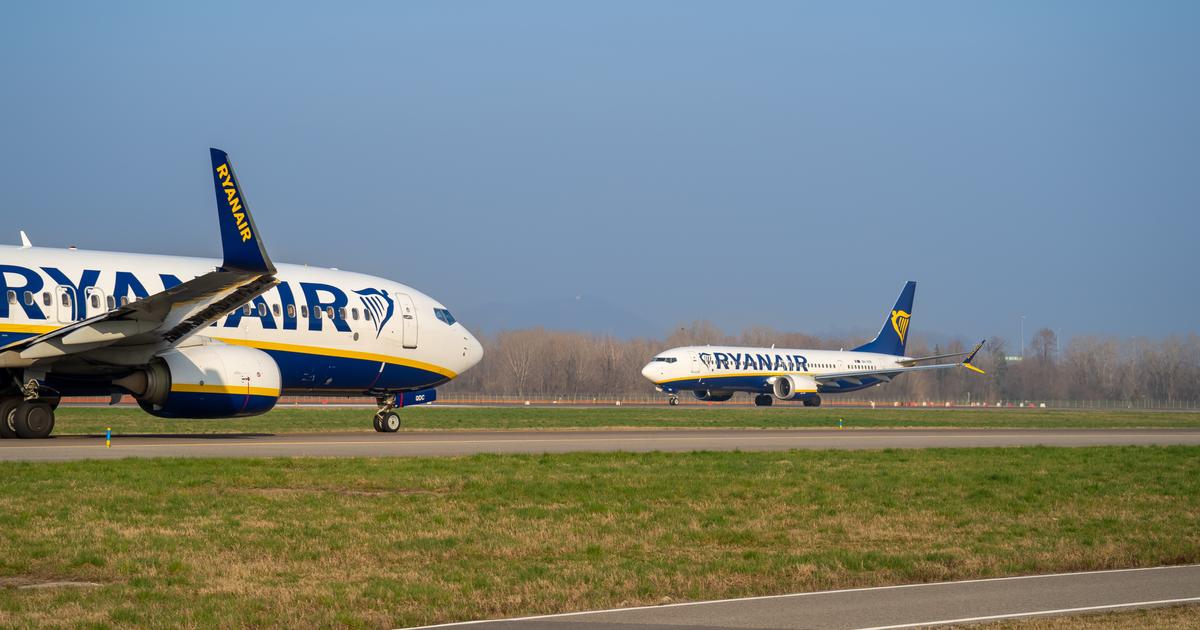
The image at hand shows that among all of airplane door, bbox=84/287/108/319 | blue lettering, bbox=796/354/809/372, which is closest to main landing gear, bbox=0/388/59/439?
airplane door, bbox=84/287/108/319

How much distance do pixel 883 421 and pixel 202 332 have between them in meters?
34.4

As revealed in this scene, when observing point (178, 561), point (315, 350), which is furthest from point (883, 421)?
point (178, 561)

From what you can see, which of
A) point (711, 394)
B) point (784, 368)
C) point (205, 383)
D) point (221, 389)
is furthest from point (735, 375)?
point (205, 383)

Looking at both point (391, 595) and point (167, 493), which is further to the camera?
point (167, 493)

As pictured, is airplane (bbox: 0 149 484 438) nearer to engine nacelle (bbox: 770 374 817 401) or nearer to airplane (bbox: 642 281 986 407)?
airplane (bbox: 642 281 986 407)

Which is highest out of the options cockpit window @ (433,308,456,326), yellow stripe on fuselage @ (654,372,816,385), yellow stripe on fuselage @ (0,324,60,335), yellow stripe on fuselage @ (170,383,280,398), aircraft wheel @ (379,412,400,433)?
cockpit window @ (433,308,456,326)

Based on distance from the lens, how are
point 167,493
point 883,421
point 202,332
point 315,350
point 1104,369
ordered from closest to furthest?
point 167,493, point 202,332, point 315,350, point 883,421, point 1104,369

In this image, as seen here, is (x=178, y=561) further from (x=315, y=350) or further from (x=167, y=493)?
(x=315, y=350)

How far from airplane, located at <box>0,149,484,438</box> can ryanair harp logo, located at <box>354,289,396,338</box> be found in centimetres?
5

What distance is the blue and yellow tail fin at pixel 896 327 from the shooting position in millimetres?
96250

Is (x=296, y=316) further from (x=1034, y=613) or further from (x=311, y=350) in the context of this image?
(x=1034, y=613)

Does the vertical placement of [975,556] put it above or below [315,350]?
below

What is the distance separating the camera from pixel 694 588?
40.0 ft

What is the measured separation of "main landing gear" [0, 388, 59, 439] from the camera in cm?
2720
